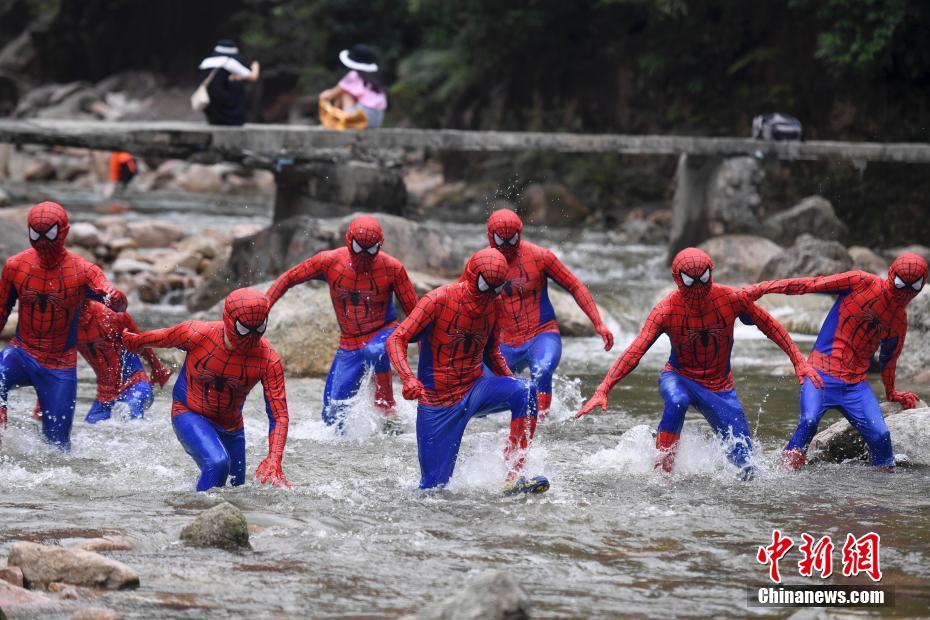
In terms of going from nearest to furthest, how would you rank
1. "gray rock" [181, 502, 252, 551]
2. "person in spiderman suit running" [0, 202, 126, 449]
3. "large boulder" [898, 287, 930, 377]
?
"gray rock" [181, 502, 252, 551]
"person in spiderman suit running" [0, 202, 126, 449]
"large boulder" [898, 287, 930, 377]

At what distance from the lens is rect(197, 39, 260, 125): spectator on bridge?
61.1ft

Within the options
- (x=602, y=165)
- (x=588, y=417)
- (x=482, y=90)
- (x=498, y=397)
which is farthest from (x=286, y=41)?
(x=498, y=397)

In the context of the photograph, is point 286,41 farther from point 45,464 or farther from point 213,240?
point 45,464

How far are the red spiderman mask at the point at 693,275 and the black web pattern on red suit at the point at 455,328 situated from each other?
132 cm

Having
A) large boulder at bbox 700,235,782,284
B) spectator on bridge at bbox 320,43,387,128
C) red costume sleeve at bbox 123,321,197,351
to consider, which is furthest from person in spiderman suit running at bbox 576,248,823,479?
spectator on bridge at bbox 320,43,387,128

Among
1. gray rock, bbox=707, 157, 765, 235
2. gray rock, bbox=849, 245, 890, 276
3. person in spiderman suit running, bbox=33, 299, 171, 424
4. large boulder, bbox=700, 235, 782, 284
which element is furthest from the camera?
gray rock, bbox=707, 157, 765, 235

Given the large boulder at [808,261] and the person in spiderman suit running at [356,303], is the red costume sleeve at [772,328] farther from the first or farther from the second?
the large boulder at [808,261]

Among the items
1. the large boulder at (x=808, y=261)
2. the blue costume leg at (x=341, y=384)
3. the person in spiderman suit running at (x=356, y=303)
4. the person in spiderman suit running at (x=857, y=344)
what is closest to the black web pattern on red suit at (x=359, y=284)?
the person in spiderman suit running at (x=356, y=303)

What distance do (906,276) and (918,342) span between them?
4.60 m

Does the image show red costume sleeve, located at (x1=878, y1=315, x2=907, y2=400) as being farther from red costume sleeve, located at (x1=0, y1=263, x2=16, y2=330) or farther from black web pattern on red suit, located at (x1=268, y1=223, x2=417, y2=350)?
red costume sleeve, located at (x1=0, y1=263, x2=16, y2=330)

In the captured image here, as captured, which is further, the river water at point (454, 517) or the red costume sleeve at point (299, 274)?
the red costume sleeve at point (299, 274)

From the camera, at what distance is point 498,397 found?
831cm

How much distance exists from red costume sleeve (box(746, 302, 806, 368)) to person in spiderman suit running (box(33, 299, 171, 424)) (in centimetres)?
429

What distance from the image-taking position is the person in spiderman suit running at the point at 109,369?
1005 cm
